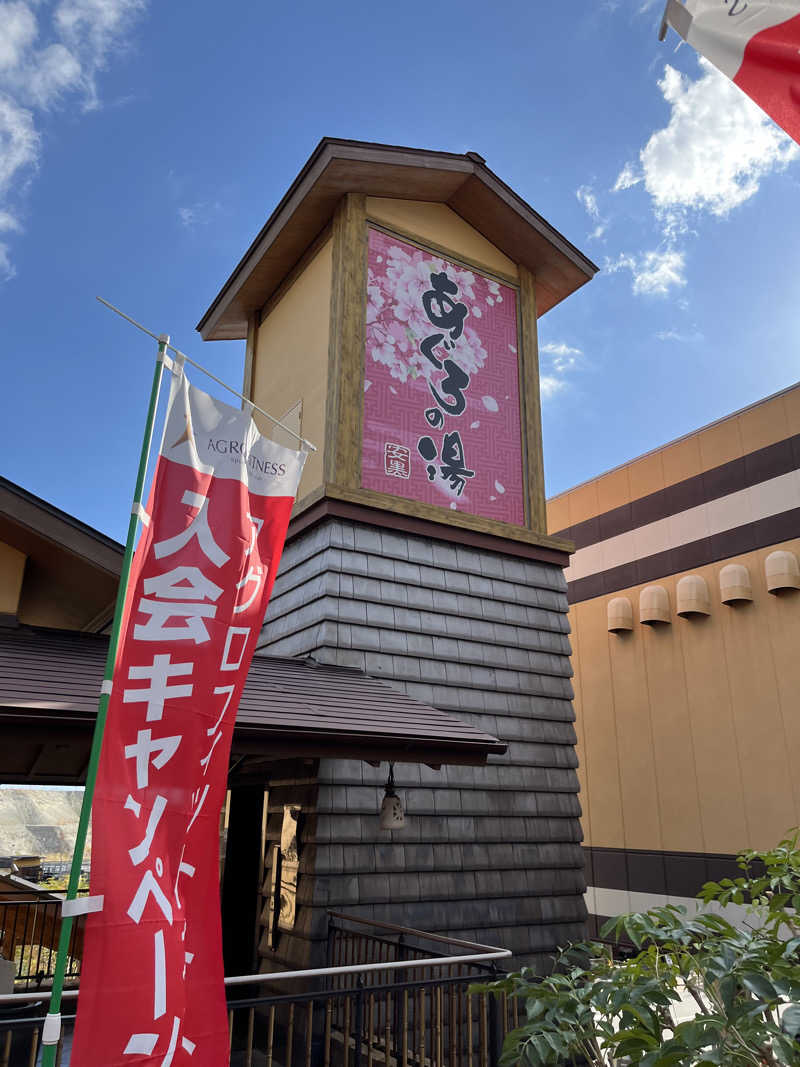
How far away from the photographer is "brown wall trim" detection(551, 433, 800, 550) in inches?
487

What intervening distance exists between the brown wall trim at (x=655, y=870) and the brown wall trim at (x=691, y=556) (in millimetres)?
4502

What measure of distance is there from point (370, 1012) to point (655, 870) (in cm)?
962

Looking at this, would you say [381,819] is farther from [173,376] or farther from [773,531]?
[773,531]

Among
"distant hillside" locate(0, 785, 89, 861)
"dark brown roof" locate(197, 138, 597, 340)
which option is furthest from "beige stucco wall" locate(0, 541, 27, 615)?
"distant hillside" locate(0, 785, 89, 861)

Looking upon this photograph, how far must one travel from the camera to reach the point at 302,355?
34.8 ft

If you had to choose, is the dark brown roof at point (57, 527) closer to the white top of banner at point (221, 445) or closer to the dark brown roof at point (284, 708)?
the dark brown roof at point (284, 708)

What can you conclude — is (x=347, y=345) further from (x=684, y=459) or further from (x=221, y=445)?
(x=684, y=459)

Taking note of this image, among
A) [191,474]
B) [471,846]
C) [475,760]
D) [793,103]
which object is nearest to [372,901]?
[471,846]

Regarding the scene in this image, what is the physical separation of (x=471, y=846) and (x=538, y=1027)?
19.2 ft

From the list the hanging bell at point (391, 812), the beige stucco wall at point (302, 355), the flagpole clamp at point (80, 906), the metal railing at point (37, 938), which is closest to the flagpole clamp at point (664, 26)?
the flagpole clamp at point (80, 906)

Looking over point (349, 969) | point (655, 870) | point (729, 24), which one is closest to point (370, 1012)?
point (349, 969)

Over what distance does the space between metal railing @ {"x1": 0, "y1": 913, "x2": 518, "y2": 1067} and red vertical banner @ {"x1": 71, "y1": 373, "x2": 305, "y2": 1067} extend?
168cm

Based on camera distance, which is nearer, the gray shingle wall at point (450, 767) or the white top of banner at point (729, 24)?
the white top of banner at point (729, 24)

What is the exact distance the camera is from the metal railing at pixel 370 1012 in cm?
504
